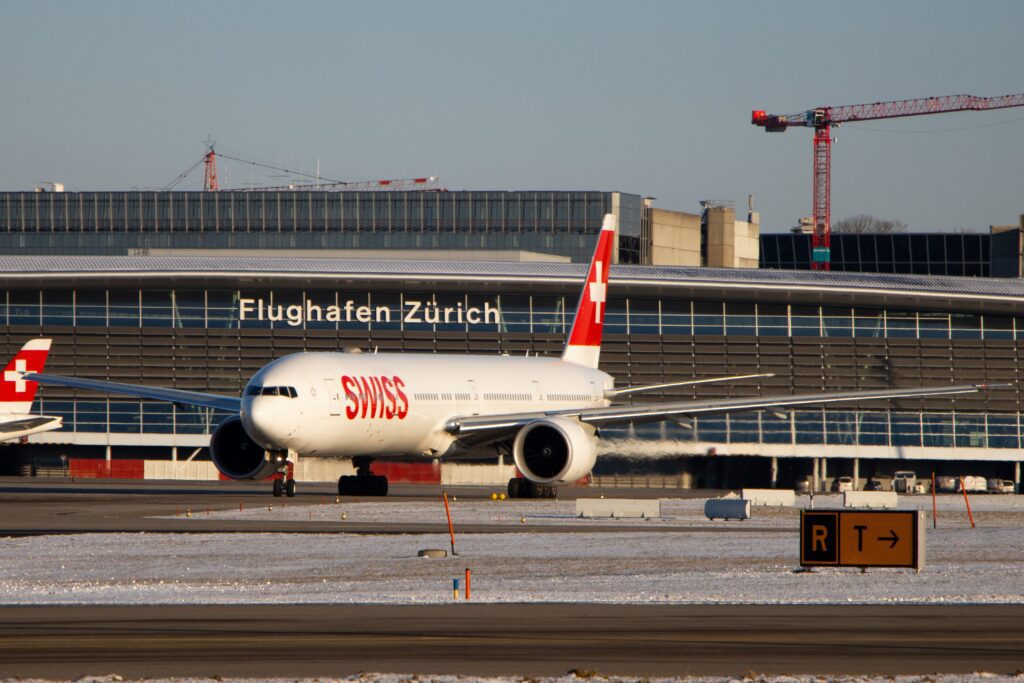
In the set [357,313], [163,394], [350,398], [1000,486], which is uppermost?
[357,313]

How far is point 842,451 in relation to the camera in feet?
291

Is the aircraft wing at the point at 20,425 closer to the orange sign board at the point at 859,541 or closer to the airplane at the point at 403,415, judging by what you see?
the airplane at the point at 403,415

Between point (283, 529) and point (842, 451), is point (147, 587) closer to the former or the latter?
point (283, 529)

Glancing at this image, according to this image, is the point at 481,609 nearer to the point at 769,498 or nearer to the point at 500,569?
the point at 500,569

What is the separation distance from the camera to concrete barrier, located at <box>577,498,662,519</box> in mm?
43094

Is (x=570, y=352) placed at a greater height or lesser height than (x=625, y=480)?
greater

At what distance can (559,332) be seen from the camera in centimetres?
8912

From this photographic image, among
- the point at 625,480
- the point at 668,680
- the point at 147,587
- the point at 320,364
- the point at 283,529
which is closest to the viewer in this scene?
the point at 668,680

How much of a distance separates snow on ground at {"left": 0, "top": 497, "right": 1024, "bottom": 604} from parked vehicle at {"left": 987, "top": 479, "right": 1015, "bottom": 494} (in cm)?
4723

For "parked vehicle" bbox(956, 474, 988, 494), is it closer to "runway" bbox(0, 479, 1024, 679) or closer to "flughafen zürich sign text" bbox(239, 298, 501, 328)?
"flughafen zürich sign text" bbox(239, 298, 501, 328)

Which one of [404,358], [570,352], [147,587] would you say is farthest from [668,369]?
[147,587]

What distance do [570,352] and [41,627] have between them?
44.0 metres

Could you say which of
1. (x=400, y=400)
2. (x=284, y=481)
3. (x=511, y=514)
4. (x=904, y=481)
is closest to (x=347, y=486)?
(x=284, y=481)

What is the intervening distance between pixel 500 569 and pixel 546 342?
205ft
